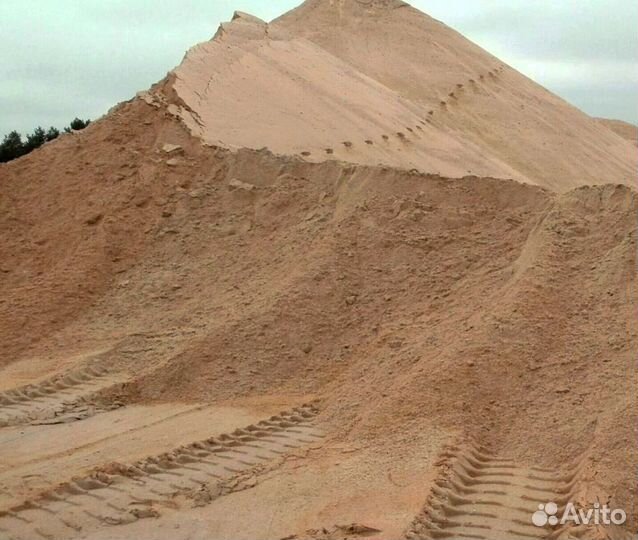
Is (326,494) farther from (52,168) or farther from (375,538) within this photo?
(52,168)

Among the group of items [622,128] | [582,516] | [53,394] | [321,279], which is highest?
[622,128]

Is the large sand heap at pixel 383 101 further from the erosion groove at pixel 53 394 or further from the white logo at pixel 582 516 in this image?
the white logo at pixel 582 516

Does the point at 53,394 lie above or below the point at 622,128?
below

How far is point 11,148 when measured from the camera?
61.5 ft

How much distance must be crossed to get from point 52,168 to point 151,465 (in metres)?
6.61

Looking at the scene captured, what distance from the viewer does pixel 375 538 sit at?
4496mm

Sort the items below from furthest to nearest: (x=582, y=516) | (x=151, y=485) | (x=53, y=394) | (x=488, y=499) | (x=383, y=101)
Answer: (x=383, y=101), (x=53, y=394), (x=151, y=485), (x=488, y=499), (x=582, y=516)

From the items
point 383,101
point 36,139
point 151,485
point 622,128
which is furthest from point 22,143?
point 622,128

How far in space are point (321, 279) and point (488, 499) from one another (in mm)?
3833

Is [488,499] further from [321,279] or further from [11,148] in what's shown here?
[11,148]

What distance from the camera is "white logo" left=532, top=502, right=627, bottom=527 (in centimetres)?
461

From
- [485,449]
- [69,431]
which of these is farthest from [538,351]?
[69,431]

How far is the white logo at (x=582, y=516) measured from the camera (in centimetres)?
461

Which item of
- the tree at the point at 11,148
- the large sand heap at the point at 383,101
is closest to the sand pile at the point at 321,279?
the large sand heap at the point at 383,101
